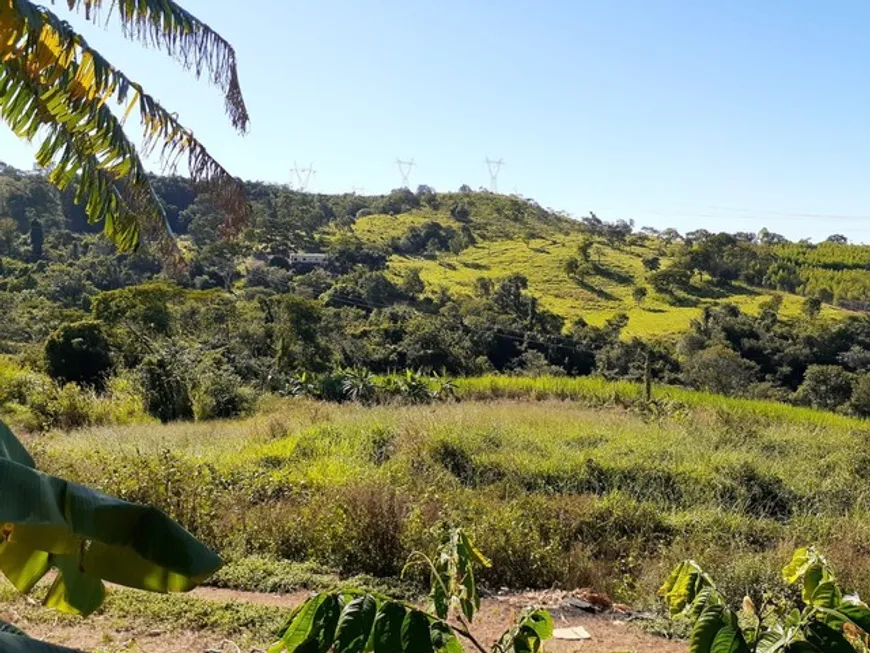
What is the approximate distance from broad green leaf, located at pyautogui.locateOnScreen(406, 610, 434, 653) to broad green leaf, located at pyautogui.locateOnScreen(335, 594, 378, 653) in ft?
0.23

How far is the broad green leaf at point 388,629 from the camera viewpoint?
1.42m

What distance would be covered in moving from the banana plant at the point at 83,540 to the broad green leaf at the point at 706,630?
3.31 ft

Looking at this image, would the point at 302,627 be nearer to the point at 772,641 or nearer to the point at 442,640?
the point at 442,640

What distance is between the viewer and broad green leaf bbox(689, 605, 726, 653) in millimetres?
1401

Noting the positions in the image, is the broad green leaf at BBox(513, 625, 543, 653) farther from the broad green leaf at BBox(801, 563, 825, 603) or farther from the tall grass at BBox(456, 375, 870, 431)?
the tall grass at BBox(456, 375, 870, 431)

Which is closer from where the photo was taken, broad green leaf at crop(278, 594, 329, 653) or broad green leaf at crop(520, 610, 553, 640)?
broad green leaf at crop(278, 594, 329, 653)

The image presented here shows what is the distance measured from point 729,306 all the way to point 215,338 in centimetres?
3383

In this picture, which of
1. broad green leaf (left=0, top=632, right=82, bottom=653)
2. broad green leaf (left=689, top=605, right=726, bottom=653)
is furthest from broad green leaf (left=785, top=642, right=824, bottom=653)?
broad green leaf (left=0, top=632, right=82, bottom=653)

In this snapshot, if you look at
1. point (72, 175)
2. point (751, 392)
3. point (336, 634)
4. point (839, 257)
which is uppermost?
point (839, 257)

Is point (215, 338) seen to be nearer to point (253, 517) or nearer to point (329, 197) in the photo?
point (253, 517)

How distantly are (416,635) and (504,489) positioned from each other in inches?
269

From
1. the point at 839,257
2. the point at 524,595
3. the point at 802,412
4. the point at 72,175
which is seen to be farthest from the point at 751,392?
the point at 839,257

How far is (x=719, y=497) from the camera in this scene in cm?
855

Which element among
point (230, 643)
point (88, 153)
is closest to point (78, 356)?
point (88, 153)
